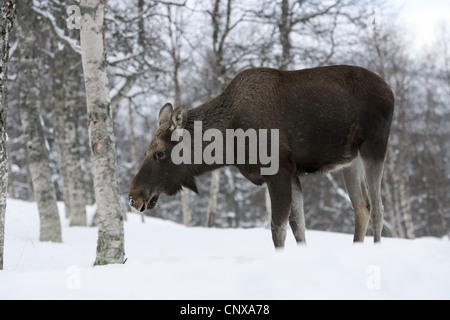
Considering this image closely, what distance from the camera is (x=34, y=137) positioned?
10.7 meters

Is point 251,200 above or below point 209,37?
below

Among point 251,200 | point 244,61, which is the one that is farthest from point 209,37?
point 251,200

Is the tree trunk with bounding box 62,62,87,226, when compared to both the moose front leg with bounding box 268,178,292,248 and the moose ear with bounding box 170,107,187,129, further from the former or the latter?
the moose front leg with bounding box 268,178,292,248

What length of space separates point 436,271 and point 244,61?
12788 mm

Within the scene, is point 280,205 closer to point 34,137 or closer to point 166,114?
point 166,114

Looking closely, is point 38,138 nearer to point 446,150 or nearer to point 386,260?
point 386,260

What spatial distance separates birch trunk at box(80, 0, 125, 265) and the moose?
38.6 inches

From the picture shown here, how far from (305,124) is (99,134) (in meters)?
2.75

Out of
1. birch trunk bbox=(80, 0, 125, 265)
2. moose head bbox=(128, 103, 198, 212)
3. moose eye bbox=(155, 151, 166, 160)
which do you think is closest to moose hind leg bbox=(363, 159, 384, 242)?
moose head bbox=(128, 103, 198, 212)

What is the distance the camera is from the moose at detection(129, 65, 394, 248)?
5.16 metres

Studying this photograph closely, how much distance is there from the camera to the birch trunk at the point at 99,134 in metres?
6.14

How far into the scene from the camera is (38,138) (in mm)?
10734

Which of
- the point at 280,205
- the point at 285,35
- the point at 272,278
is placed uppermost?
the point at 285,35

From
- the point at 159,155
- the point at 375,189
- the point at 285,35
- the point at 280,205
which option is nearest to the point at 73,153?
the point at 285,35
